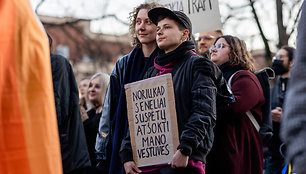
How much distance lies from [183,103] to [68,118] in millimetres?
1411

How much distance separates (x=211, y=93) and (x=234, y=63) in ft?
4.90

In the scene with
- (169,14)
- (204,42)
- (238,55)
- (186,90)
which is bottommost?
(186,90)

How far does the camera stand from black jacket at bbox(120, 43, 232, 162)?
3.25 meters

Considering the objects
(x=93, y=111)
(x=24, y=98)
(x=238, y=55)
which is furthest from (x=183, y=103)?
(x=93, y=111)

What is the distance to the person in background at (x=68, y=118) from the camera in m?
4.33

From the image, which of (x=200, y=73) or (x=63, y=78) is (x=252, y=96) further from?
(x=63, y=78)

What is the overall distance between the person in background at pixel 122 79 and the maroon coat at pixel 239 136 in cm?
84

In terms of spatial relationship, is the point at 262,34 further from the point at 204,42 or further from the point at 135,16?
the point at 135,16

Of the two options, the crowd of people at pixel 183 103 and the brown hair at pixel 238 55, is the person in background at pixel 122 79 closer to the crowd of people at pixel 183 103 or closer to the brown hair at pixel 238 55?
the crowd of people at pixel 183 103

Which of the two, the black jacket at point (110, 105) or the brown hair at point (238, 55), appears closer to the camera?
the black jacket at point (110, 105)

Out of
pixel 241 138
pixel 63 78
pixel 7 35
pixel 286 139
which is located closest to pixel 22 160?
pixel 7 35

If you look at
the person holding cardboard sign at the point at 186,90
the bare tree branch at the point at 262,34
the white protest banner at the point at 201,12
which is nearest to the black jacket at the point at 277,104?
the white protest banner at the point at 201,12

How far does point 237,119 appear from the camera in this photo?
452 cm

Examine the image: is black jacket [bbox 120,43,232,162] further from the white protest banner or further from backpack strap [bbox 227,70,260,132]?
the white protest banner
